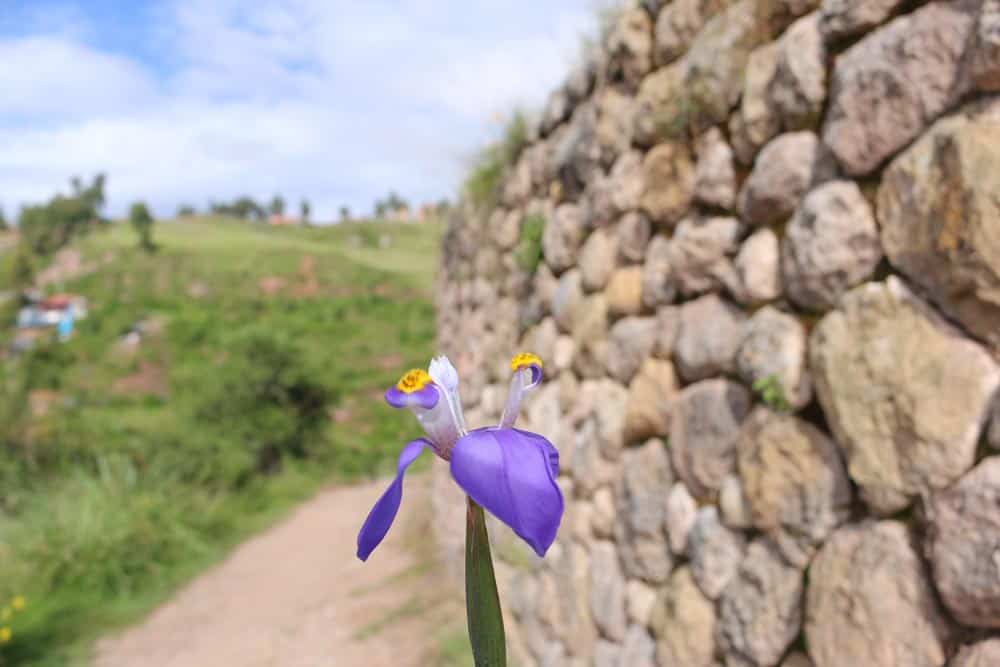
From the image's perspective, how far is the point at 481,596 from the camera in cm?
63

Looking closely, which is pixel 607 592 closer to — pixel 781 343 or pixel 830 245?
pixel 781 343

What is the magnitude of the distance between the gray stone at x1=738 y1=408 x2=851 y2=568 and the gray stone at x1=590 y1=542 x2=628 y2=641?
851mm

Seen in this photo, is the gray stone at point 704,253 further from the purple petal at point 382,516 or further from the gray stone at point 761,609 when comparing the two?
the purple petal at point 382,516

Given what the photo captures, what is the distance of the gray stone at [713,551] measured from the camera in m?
1.86

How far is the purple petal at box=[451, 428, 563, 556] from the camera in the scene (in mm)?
585

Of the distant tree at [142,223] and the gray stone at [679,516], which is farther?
the distant tree at [142,223]

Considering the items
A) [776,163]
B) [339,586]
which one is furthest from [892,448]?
[339,586]

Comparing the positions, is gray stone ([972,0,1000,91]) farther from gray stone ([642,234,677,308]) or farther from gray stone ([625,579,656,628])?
gray stone ([625,579,656,628])

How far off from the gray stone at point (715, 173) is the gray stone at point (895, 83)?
43cm

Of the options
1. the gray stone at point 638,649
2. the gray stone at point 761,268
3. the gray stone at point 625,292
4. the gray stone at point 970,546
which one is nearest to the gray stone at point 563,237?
the gray stone at point 625,292

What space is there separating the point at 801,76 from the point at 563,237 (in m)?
1.56

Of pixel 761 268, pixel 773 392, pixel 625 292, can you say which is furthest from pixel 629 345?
pixel 773 392

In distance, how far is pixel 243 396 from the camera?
29.2 feet

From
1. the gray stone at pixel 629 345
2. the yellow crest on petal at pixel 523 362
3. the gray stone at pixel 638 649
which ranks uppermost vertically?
the yellow crest on petal at pixel 523 362
